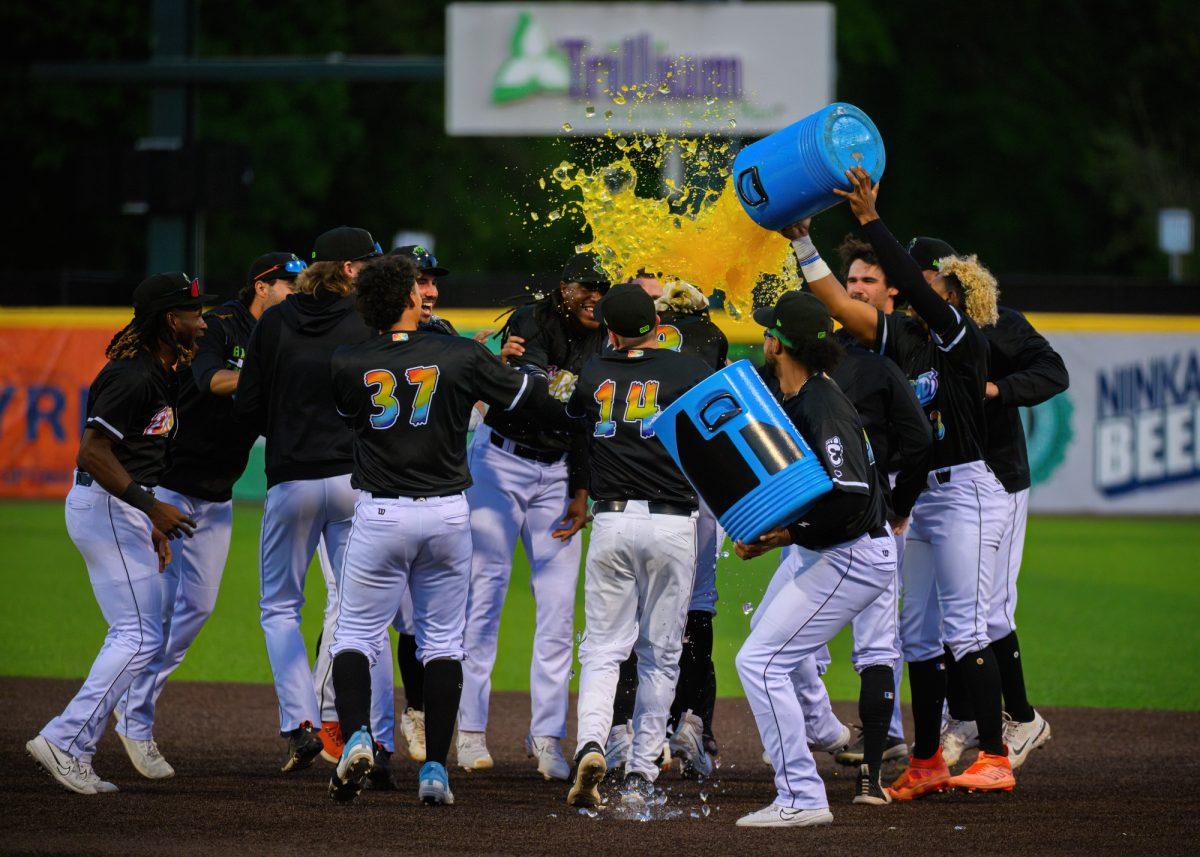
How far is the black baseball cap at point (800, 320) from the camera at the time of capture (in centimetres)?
641

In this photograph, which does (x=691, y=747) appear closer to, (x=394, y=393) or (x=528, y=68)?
(x=394, y=393)

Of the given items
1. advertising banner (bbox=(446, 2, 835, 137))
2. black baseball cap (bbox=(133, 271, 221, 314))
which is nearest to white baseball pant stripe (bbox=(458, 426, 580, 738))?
black baseball cap (bbox=(133, 271, 221, 314))

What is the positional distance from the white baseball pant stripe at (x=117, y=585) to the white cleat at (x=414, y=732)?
141 cm

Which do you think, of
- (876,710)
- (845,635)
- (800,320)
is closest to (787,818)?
(876,710)

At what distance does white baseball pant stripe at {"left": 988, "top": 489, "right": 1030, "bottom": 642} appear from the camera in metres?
7.70

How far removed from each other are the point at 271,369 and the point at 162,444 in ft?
1.92

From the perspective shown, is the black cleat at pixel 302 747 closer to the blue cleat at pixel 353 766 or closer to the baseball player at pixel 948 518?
the blue cleat at pixel 353 766

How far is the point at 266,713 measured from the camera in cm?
903

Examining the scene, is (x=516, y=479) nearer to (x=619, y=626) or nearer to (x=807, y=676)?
(x=619, y=626)

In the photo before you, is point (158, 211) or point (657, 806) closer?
point (657, 806)

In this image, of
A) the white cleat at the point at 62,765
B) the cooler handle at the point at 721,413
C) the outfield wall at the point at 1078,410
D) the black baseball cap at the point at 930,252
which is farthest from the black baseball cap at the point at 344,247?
the outfield wall at the point at 1078,410

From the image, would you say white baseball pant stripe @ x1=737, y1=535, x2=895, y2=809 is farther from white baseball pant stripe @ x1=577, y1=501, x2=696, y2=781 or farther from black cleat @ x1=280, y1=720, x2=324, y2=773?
black cleat @ x1=280, y1=720, x2=324, y2=773

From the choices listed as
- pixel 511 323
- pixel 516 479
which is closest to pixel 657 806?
pixel 516 479

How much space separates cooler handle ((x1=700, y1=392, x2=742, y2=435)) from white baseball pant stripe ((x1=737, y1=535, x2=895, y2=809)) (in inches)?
27.0
